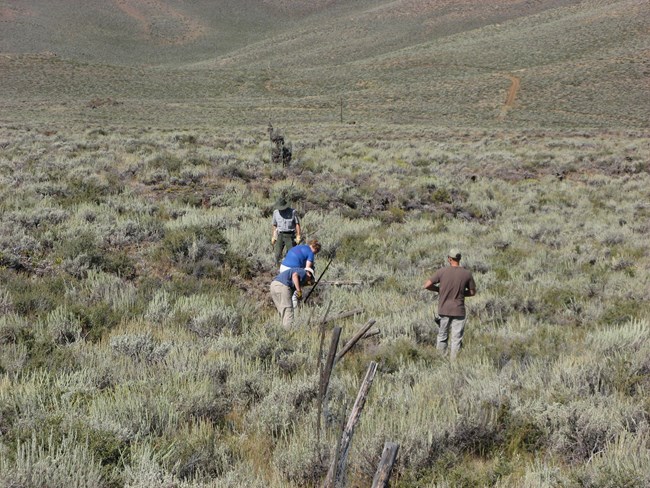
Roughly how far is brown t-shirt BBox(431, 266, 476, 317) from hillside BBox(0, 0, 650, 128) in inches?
1623

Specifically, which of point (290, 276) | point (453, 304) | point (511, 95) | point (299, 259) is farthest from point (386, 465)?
point (511, 95)

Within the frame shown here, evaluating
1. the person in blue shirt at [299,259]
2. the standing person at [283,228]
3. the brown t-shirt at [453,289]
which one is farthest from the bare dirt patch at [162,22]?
the brown t-shirt at [453,289]

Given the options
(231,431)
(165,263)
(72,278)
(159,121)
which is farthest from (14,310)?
(159,121)

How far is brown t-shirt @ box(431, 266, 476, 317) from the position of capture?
21.0 ft

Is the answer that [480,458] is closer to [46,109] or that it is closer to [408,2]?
[46,109]

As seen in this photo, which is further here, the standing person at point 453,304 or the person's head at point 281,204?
the person's head at point 281,204

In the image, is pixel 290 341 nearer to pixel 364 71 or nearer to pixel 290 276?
pixel 290 276

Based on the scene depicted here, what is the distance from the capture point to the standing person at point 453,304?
6.36m

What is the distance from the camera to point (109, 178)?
14.3 m

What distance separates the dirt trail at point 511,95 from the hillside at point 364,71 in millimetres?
346

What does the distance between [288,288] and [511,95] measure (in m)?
65.0

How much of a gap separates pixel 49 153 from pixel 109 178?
5.97m

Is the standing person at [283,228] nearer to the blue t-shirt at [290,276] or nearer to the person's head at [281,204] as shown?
the person's head at [281,204]

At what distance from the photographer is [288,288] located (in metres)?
7.17
